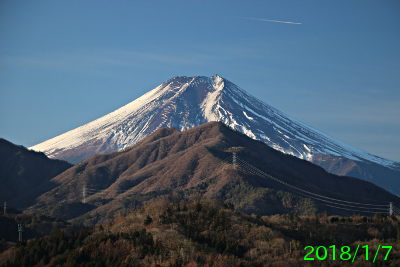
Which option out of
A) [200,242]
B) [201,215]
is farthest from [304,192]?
[200,242]

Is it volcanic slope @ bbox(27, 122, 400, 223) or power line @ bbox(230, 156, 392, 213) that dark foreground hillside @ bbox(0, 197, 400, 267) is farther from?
power line @ bbox(230, 156, 392, 213)

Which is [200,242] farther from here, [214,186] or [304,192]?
[304,192]

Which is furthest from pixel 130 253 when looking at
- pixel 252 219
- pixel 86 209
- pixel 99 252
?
pixel 86 209

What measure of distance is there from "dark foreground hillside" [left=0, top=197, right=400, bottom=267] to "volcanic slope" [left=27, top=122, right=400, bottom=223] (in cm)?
6848

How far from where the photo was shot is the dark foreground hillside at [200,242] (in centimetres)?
5675

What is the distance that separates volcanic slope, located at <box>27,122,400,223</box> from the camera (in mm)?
150000

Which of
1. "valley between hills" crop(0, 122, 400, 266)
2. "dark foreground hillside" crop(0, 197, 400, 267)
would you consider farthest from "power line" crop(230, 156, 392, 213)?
"dark foreground hillside" crop(0, 197, 400, 267)

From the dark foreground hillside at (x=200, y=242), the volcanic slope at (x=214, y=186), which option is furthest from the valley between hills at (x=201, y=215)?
the volcanic slope at (x=214, y=186)

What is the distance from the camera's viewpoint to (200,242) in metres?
61.3

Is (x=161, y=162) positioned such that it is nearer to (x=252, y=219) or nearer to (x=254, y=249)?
(x=252, y=219)

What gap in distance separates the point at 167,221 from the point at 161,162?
127637 millimetres

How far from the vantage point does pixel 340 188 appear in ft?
612

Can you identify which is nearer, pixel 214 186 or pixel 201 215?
pixel 201 215

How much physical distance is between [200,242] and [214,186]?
329 ft
